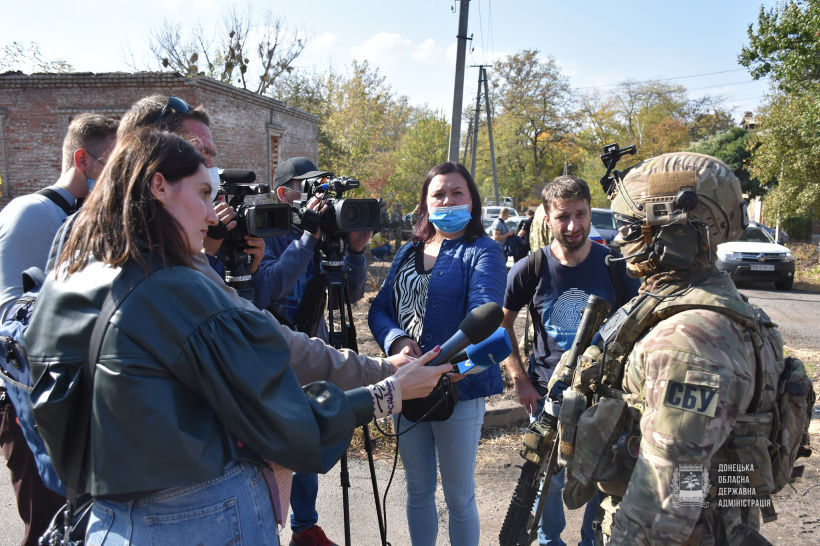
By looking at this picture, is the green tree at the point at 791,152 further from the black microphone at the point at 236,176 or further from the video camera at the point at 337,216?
the black microphone at the point at 236,176

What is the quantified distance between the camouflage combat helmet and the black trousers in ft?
8.31

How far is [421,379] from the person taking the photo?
1709 mm

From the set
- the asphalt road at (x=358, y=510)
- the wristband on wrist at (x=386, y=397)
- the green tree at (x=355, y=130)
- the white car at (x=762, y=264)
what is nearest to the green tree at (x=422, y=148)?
the green tree at (x=355, y=130)

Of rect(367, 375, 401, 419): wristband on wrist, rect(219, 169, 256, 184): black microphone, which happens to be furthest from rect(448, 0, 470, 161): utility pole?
rect(367, 375, 401, 419): wristband on wrist

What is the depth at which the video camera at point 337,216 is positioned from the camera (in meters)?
2.60

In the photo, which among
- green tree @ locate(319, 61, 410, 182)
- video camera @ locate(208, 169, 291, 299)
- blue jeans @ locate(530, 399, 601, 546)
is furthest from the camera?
green tree @ locate(319, 61, 410, 182)

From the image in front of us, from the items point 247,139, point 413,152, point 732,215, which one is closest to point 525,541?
point 732,215

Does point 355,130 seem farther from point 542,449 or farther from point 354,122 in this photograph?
point 542,449

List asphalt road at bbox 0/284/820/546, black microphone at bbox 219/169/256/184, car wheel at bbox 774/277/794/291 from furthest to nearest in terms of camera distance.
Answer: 1. car wheel at bbox 774/277/794/291
2. asphalt road at bbox 0/284/820/546
3. black microphone at bbox 219/169/256/184

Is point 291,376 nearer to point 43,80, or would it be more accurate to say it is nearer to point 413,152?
point 43,80

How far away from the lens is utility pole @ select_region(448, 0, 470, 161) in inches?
386

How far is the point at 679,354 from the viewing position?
60.3 inches

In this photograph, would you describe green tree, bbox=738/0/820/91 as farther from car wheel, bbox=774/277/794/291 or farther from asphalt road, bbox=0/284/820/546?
asphalt road, bbox=0/284/820/546

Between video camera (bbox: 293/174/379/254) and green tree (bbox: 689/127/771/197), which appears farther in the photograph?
green tree (bbox: 689/127/771/197)
